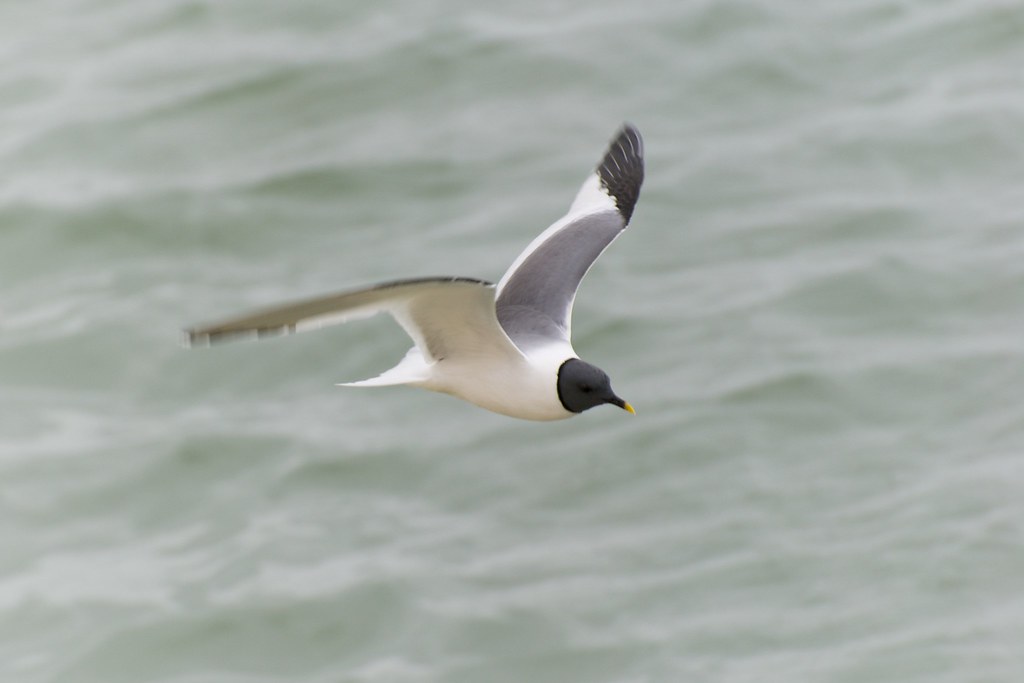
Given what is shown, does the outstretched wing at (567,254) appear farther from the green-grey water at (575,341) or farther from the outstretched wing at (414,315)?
the green-grey water at (575,341)

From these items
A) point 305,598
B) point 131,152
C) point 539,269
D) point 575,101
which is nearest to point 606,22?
point 575,101

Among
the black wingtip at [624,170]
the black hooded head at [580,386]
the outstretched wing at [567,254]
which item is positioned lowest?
the black hooded head at [580,386]

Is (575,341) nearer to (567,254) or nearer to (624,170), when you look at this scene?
(624,170)

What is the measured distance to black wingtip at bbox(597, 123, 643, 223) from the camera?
Result: 8.05 meters

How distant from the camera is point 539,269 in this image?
24.0 feet

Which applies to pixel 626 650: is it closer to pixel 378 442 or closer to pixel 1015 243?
pixel 378 442

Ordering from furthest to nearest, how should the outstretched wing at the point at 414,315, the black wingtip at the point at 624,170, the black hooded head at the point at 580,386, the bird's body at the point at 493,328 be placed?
the black wingtip at the point at 624,170 → the black hooded head at the point at 580,386 → the bird's body at the point at 493,328 → the outstretched wing at the point at 414,315

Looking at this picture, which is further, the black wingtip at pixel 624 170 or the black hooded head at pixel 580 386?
the black wingtip at pixel 624 170

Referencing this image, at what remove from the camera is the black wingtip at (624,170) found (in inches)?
317

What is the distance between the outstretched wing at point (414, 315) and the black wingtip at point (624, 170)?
1963 mm

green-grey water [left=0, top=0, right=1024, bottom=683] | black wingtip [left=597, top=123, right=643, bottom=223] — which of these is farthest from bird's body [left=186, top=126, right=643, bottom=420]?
green-grey water [left=0, top=0, right=1024, bottom=683]

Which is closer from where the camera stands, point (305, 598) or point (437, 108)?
point (305, 598)

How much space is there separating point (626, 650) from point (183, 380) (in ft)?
12.2

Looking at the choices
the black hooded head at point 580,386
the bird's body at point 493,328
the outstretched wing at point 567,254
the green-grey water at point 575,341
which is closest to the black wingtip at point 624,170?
the outstretched wing at point 567,254
